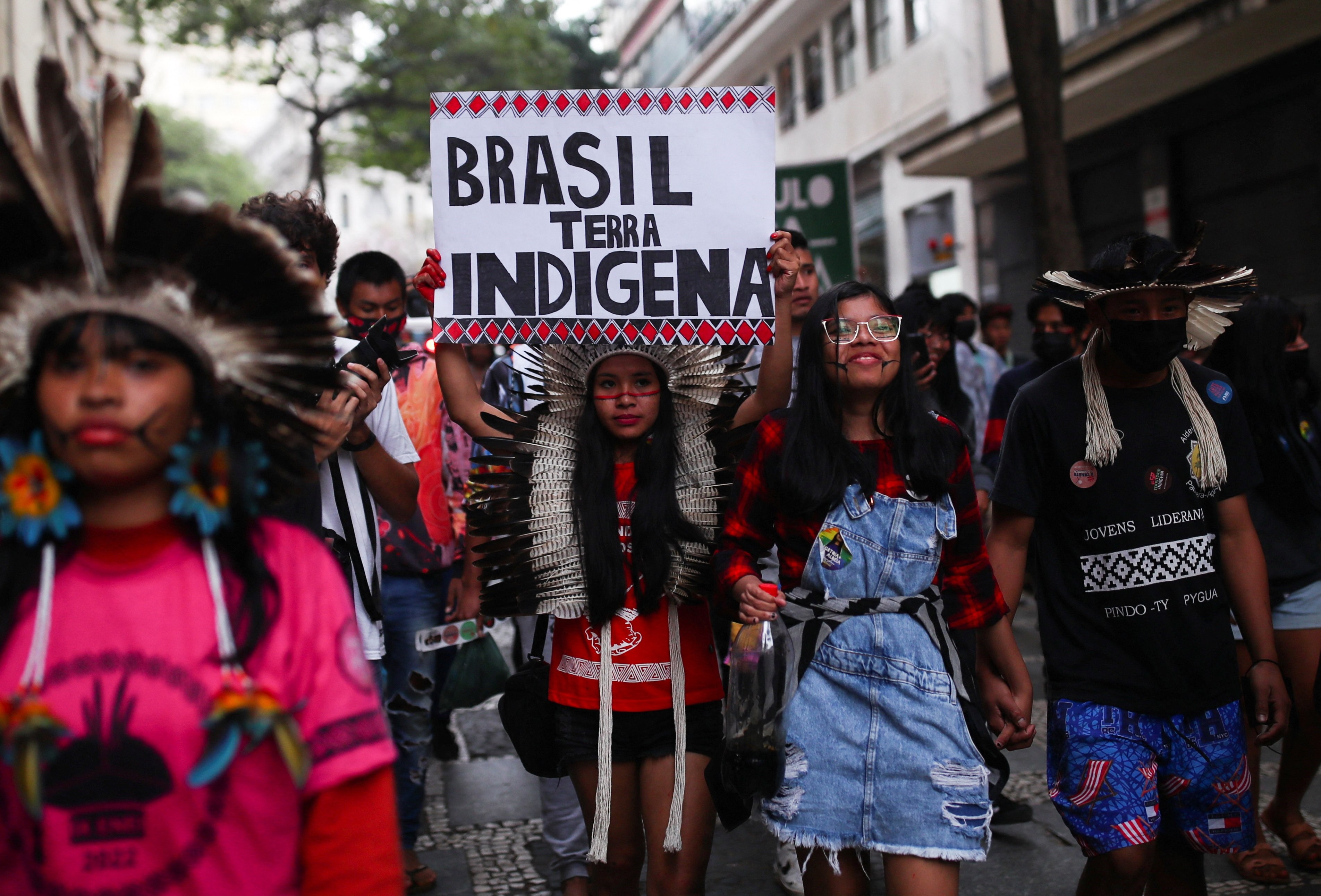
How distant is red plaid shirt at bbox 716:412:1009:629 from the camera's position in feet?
10.4

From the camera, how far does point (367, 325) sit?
4512 millimetres

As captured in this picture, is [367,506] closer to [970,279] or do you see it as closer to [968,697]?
[968,697]

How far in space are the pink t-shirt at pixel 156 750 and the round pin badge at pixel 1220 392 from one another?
2582 mm

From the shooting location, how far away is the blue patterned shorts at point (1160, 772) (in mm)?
3139

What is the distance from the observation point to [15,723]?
63.6 inches

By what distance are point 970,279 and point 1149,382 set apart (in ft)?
51.4

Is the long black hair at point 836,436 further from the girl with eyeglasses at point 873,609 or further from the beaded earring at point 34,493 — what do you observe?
the beaded earring at point 34,493

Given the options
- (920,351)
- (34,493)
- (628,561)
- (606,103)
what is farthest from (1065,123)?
(34,493)

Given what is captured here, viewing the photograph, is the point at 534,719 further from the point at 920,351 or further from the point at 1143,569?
the point at 920,351

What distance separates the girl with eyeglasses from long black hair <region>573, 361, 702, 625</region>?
219 millimetres

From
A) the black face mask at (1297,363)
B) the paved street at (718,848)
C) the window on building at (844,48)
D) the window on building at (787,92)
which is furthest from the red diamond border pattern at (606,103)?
the window on building at (787,92)

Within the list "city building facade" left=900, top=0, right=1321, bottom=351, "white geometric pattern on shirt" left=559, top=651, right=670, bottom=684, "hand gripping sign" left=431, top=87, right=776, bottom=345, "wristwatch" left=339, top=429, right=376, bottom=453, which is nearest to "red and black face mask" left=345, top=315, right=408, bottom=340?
"hand gripping sign" left=431, top=87, right=776, bottom=345

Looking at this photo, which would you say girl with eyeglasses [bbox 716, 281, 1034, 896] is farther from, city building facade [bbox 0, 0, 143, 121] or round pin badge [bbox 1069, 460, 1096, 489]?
city building facade [bbox 0, 0, 143, 121]

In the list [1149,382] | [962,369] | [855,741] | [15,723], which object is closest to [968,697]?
[855,741]
